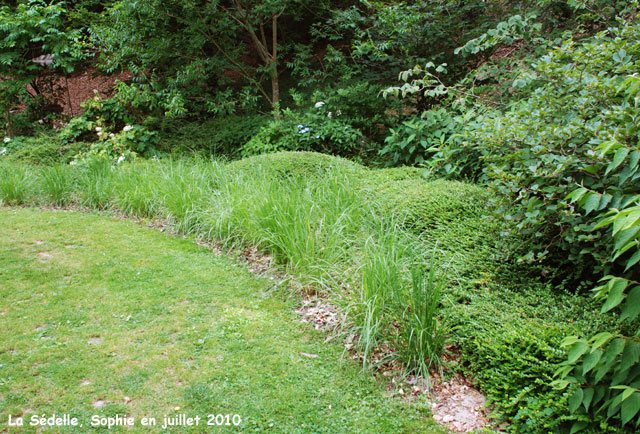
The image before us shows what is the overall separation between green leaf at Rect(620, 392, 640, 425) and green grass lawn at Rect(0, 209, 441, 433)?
2.68 feet

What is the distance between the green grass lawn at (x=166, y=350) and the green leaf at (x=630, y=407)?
0.82 metres

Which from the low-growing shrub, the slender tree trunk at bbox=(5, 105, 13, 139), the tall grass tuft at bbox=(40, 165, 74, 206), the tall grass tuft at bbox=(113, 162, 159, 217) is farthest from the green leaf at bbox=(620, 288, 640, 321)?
the slender tree trunk at bbox=(5, 105, 13, 139)

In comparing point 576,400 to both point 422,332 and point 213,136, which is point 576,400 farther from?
point 213,136

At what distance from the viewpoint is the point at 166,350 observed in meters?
2.75

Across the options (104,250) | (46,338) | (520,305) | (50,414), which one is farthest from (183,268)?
(520,305)

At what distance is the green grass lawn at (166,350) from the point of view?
2275 mm

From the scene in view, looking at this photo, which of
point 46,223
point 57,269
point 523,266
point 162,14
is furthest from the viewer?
point 162,14

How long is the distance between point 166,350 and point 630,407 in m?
2.37

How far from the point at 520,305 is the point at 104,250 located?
3.58 m

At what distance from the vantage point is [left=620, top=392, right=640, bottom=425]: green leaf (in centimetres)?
175

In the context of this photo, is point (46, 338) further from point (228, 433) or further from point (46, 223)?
point (46, 223)

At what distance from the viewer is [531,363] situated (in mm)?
2232

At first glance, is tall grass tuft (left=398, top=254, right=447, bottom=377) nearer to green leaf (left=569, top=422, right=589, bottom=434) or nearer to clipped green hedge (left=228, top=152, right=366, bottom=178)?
green leaf (left=569, top=422, right=589, bottom=434)

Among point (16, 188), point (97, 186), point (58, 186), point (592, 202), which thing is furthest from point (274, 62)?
point (592, 202)
